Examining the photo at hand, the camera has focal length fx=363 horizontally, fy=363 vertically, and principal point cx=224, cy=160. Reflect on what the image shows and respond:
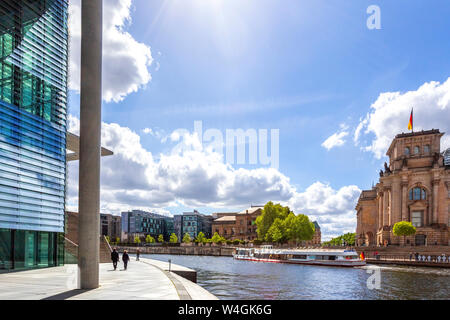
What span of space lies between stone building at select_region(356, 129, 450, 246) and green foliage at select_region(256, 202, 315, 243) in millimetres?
21451

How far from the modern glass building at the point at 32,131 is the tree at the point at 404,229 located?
80.0 metres

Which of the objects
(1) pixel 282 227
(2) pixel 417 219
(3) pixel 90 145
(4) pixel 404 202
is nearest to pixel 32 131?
(3) pixel 90 145

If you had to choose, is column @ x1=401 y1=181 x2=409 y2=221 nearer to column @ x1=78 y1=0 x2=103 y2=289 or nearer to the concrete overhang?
the concrete overhang

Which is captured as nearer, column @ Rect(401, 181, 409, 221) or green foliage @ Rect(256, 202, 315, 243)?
column @ Rect(401, 181, 409, 221)

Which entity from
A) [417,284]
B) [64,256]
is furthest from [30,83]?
[417,284]

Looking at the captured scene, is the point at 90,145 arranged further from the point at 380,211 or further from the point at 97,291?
the point at 380,211

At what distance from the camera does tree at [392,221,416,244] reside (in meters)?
87.3

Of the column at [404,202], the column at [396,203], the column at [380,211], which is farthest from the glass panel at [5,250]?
the column at [380,211]

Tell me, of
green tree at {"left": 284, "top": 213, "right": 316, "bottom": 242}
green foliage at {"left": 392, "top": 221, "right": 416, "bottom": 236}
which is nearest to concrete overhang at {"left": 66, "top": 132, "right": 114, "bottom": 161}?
green foliage at {"left": 392, "top": 221, "right": 416, "bottom": 236}

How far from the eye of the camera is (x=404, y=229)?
87312 millimetres

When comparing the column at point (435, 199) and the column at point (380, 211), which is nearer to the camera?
the column at point (435, 199)

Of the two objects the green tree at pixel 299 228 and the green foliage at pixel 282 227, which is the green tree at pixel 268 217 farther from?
the green tree at pixel 299 228

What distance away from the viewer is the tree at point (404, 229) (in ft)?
286
